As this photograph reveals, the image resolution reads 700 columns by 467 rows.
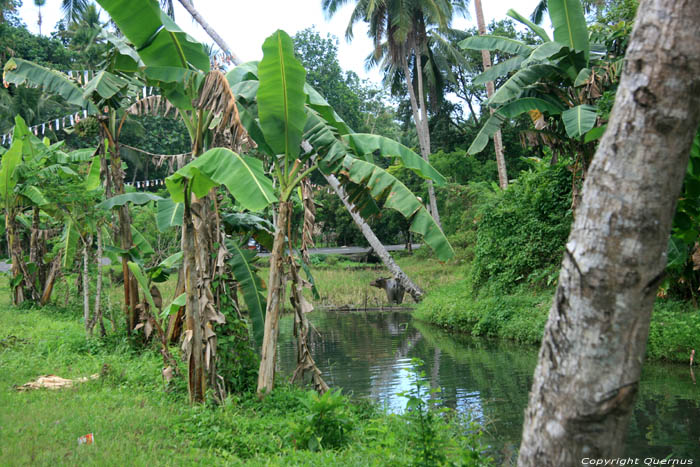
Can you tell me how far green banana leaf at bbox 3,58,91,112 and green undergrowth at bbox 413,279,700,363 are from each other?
9.44 metres

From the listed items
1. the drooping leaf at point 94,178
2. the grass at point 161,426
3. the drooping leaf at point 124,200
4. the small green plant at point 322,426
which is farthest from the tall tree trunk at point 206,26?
the small green plant at point 322,426

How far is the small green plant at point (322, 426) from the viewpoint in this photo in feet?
16.9

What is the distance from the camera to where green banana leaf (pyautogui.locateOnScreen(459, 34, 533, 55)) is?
38.9 feet

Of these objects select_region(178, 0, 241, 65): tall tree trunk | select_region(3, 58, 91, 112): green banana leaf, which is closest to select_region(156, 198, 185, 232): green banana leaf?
select_region(3, 58, 91, 112): green banana leaf

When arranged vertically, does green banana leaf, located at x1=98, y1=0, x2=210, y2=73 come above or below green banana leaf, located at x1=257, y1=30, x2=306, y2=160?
above

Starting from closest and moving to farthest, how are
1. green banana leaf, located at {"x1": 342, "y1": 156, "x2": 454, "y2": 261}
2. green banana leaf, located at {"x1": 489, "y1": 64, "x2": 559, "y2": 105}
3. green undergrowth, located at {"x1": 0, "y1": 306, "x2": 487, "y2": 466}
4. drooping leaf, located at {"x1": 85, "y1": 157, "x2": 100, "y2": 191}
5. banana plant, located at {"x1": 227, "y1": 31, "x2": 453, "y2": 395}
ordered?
green undergrowth, located at {"x1": 0, "y1": 306, "x2": 487, "y2": 466}, banana plant, located at {"x1": 227, "y1": 31, "x2": 453, "y2": 395}, green banana leaf, located at {"x1": 342, "y1": 156, "x2": 454, "y2": 261}, drooping leaf, located at {"x1": 85, "y1": 157, "x2": 100, "y2": 191}, green banana leaf, located at {"x1": 489, "y1": 64, "x2": 559, "y2": 105}

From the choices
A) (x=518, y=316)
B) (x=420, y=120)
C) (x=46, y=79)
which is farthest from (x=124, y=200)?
(x=420, y=120)

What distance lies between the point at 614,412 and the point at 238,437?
12.4ft

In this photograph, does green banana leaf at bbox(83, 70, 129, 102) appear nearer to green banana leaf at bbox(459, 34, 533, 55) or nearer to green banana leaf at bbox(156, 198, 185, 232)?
green banana leaf at bbox(156, 198, 185, 232)

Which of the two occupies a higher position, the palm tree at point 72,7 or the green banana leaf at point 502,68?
the palm tree at point 72,7

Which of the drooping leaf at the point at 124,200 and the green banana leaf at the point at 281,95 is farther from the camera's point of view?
the drooping leaf at the point at 124,200

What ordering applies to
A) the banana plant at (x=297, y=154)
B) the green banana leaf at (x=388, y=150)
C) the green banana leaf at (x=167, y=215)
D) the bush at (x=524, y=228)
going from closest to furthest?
the banana plant at (x=297, y=154), the green banana leaf at (x=388, y=150), the green banana leaf at (x=167, y=215), the bush at (x=524, y=228)

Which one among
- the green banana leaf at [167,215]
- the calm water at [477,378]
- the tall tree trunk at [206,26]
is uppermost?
the tall tree trunk at [206,26]

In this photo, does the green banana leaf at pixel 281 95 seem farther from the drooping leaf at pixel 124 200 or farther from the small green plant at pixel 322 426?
the drooping leaf at pixel 124 200
